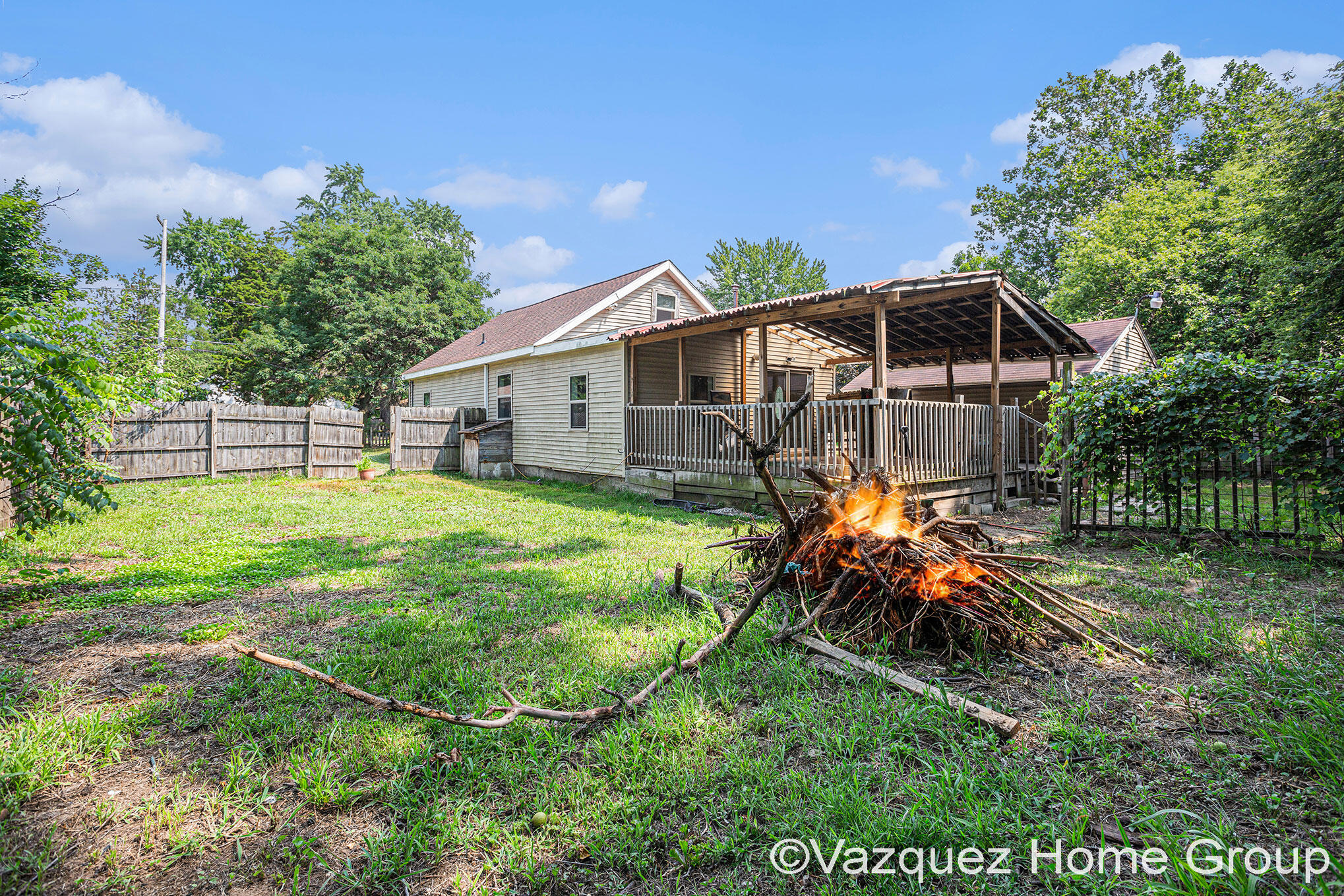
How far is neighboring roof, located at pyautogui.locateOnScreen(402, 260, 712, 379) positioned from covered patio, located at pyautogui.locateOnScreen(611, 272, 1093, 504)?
2.60m

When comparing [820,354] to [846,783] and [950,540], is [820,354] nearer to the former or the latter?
[950,540]

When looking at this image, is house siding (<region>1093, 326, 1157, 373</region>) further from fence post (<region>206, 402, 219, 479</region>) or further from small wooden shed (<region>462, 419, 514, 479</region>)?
fence post (<region>206, 402, 219, 479</region>)

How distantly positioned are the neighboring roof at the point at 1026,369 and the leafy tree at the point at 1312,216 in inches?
151

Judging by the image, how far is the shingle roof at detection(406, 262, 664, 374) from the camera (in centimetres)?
1620

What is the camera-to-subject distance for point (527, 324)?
61.4 feet

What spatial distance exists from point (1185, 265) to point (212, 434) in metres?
32.9

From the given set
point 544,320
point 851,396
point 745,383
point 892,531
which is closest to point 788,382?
point 745,383

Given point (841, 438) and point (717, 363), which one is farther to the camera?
point (717, 363)

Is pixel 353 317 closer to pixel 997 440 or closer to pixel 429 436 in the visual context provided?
pixel 429 436

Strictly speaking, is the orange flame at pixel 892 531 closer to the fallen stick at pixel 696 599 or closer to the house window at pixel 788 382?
the fallen stick at pixel 696 599

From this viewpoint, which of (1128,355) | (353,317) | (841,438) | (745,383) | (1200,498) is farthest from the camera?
(353,317)

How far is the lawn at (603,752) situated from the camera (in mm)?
1866

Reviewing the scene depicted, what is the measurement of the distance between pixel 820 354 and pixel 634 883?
16247mm

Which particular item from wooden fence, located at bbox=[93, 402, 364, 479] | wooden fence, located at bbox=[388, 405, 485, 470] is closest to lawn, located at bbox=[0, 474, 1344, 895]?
wooden fence, located at bbox=[93, 402, 364, 479]
